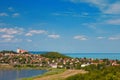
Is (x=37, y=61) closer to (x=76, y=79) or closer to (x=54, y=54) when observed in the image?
(x=54, y=54)

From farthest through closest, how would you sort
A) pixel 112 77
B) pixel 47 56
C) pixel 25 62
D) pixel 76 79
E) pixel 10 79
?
1. pixel 47 56
2. pixel 25 62
3. pixel 10 79
4. pixel 76 79
5. pixel 112 77

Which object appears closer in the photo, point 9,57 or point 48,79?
point 48,79

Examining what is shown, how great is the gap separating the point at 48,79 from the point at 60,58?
99553 mm

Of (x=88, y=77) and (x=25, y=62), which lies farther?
(x=25, y=62)

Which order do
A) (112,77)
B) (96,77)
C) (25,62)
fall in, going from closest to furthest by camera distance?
(112,77)
(96,77)
(25,62)

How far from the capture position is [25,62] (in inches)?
6299

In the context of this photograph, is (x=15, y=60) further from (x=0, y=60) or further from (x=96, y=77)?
(x=96, y=77)

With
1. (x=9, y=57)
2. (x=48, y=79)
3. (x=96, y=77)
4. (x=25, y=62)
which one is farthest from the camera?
(x=9, y=57)

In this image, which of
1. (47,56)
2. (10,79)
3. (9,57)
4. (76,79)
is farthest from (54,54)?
(76,79)

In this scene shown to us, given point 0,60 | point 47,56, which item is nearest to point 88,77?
point 0,60

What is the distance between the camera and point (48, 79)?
80.2 metres

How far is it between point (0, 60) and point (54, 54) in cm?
3724

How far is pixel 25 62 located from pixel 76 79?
99.6 m

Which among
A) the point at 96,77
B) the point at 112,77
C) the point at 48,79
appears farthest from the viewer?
the point at 48,79
